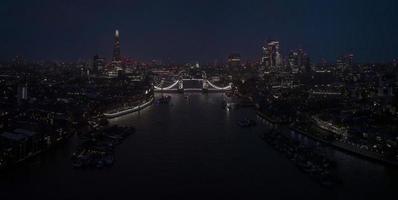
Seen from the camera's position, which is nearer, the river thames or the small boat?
the river thames

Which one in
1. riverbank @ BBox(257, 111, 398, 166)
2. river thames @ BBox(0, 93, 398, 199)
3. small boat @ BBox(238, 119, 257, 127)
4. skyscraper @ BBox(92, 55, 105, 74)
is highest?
skyscraper @ BBox(92, 55, 105, 74)

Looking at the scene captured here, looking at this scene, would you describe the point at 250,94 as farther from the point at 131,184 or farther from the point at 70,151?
the point at 131,184

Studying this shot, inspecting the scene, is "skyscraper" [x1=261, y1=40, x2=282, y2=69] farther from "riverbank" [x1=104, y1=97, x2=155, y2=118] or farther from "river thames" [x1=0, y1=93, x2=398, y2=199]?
"river thames" [x1=0, y1=93, x2=398, y2=199]

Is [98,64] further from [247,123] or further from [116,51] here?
[247,123]

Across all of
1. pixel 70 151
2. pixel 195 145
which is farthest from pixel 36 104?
pixel 195 145

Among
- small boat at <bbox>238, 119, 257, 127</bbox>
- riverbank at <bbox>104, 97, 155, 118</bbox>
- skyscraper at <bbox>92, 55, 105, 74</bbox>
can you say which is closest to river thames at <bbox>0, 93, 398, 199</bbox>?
small boat at <bbox>238, 119, 257, 127</bbox>

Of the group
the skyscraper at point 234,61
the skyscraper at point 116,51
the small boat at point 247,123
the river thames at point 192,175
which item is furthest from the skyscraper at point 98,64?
the river thames at point 192,175

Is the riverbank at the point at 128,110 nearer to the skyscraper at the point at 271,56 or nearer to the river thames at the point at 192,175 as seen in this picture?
the river thames at the point at 192,175

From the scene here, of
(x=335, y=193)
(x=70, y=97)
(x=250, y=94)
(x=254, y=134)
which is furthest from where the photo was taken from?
(x=250, y=94)

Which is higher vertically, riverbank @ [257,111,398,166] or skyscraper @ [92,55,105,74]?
skyscraper @ [92,55,105,74]
